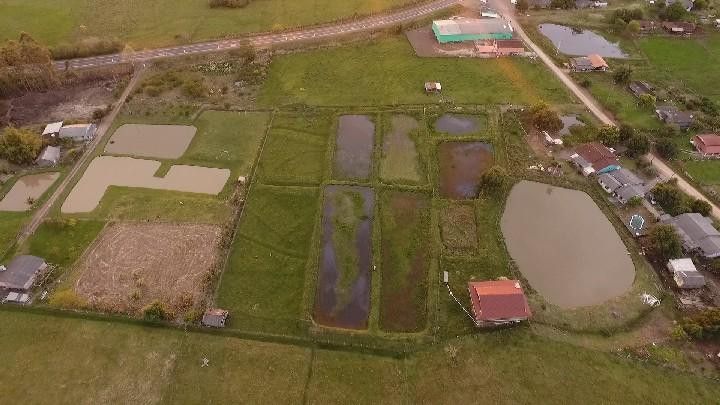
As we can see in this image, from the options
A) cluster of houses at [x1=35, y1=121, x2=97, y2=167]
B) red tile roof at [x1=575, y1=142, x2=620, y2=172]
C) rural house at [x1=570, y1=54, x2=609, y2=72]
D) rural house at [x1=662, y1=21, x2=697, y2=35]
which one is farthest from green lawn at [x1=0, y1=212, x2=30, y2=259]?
rural house at [x1=662, y1=21, x2=697, y2=35]

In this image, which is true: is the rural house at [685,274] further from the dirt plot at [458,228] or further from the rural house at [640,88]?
the rural house at [640,88]

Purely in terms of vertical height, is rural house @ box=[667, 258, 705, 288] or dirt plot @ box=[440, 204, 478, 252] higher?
rural house @ box=[667, 258, 705, 288]

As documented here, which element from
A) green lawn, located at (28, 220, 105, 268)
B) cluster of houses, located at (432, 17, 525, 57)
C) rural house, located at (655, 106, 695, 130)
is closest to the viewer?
green lawn, located at (28, 220, 105, 268)

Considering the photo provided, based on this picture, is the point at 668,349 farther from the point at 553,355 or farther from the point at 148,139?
the point at 148,139

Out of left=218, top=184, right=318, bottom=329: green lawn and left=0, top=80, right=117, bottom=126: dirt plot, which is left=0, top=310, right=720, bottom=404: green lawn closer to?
left=218, top=184, right=318, bottom=329: green lawn

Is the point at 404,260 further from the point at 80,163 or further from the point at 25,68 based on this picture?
the point at 25,68
